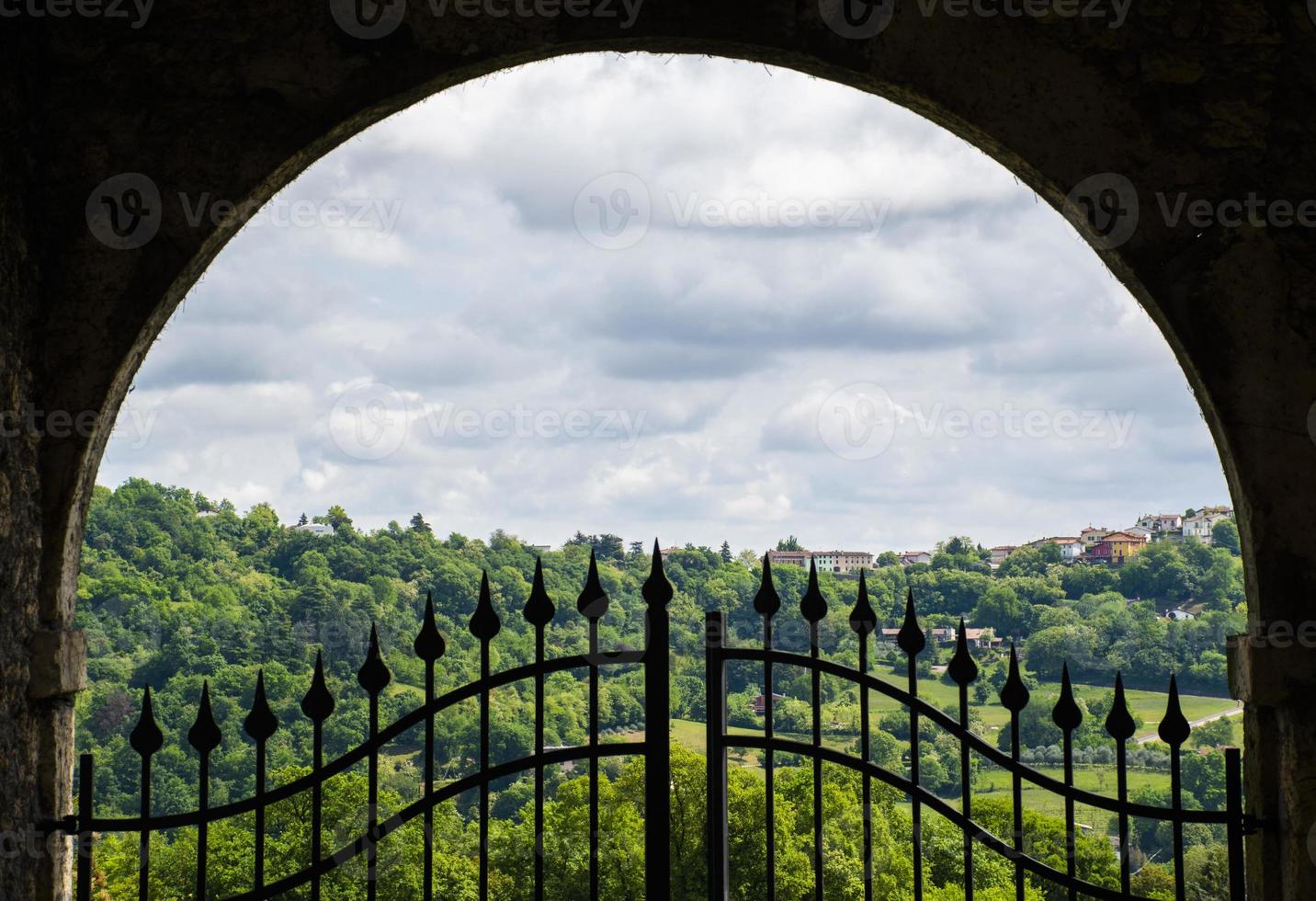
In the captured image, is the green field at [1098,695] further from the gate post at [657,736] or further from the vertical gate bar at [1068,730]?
the gate post at [657,736]

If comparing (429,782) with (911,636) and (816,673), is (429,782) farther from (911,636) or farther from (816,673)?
(911,636)

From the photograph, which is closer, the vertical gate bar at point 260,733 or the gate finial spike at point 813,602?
the vertical gate bar at point 260,733

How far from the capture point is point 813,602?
8.79ft

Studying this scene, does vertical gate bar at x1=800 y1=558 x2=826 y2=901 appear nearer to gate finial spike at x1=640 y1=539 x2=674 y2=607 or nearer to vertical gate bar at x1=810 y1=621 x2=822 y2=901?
vertical gate bar at x1=810 y1=621 x2=822 y2=901

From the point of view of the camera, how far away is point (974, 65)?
285 centimetres

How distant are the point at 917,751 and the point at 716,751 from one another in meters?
0.50

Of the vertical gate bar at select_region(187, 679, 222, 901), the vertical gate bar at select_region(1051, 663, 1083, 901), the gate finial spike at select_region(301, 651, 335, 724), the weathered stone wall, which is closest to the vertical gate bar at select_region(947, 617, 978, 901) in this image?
the vertical gate bar at select_region(1051, 663, 1083, 901)

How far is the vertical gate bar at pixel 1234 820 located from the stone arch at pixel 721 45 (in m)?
0.17

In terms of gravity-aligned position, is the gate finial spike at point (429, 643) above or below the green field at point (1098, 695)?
above

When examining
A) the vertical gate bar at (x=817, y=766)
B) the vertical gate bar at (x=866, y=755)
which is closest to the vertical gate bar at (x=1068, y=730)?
the vertical gate bar at (x=866, y=755)

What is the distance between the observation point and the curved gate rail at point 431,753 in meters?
2.52

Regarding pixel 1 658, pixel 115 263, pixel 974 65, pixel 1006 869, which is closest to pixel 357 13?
pixel 115 263

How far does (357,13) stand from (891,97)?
4.79 feet

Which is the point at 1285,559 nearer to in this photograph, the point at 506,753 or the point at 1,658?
the point at 1,658
